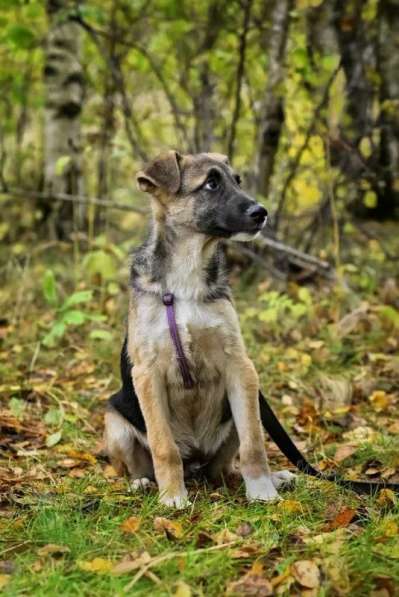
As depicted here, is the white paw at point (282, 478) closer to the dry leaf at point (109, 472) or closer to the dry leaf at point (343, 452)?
the dry leaf at point (343, 452)

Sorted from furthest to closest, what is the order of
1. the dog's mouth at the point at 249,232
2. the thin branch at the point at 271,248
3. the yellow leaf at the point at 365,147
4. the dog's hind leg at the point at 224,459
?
the yellow leaf at the point at 365,147 → the thin branch at the point at 271,248 → the dog's hind leg at the point at 224,459 → the dog's mouth at the point at 249,232

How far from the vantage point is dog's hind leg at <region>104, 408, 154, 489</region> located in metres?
4.58

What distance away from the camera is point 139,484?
4363mm

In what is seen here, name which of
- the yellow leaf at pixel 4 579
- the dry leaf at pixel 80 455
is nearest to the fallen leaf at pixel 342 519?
the yellow leaf at pixel 4 579

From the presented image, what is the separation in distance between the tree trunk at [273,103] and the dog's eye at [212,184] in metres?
4.22

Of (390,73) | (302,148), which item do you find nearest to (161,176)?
(302,148)

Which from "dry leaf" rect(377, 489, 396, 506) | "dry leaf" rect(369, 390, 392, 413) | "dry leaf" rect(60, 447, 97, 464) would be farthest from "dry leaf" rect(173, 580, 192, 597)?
"dry leaf" rect(369, 390, 392, 413)

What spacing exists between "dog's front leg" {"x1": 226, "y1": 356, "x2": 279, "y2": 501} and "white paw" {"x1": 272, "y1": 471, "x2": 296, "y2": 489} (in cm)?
14

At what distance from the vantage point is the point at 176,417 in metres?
4.44

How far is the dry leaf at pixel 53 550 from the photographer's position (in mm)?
3106

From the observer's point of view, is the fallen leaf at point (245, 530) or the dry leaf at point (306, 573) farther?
the fallen leaf at point (245, 530)

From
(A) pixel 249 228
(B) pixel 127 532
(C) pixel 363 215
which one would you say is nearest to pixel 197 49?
(C) pixel 363 215

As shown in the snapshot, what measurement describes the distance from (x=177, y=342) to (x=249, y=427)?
2.01 ft

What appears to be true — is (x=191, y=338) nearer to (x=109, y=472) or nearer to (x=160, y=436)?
(x=160, y=436)
